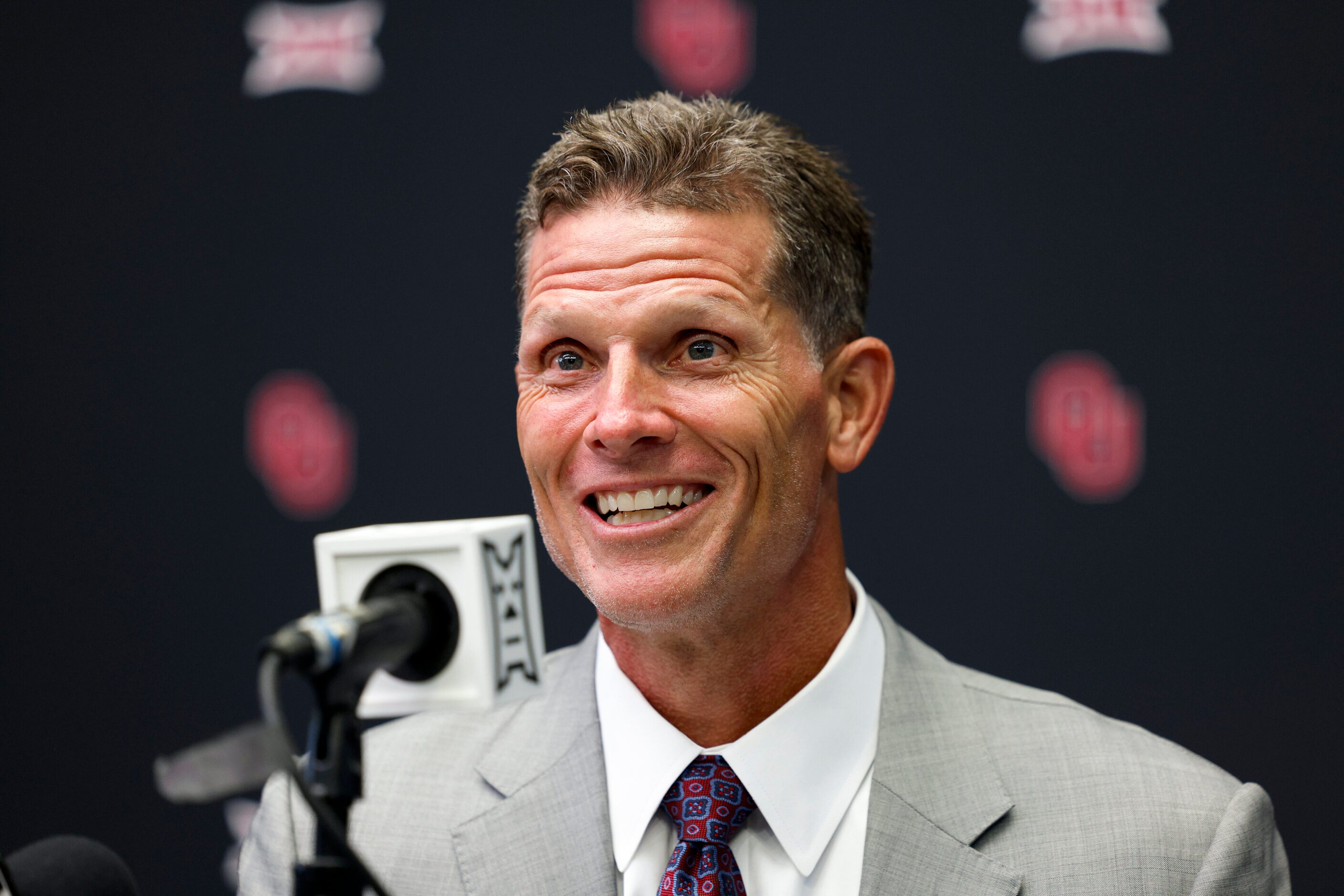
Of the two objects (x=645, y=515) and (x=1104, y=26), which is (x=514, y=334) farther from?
(x=1104, y=26)

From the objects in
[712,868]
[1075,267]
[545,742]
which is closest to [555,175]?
[545,742]

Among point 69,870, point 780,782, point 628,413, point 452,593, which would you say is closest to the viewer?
point 452,593

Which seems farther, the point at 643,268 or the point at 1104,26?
the point at 1104,26

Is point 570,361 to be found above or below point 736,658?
above

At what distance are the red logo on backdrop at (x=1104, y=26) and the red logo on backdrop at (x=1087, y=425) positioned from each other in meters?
0.70

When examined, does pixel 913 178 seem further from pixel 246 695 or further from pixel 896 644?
pixel 246 695

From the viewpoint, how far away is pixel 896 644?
2.03 m

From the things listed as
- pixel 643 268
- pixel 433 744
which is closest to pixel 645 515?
pixel 643 268

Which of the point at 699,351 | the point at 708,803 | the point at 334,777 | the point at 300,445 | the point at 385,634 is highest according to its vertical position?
the point at 699,351

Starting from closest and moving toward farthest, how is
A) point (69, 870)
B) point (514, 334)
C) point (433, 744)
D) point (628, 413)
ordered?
point (69, 870) < point (628, 413) < point (433, 744) < point (514, 334)

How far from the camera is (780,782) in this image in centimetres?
178

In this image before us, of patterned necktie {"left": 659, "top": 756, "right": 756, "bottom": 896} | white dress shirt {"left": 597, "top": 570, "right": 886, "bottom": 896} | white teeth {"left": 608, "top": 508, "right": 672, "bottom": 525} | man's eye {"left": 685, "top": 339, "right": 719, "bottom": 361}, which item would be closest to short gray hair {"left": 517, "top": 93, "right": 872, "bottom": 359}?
man's eye {"left": 685, "top": 339, "right": 719, "bottom": 361}

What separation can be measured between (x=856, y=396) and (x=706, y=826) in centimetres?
75

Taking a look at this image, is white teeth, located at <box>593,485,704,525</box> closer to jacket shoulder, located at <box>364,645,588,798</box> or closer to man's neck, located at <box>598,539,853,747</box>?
man's neck, located at <box>598,539,853,747</box>
